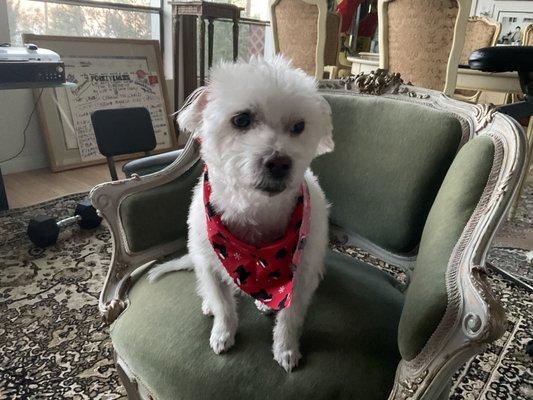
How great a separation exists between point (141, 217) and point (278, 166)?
542 mm

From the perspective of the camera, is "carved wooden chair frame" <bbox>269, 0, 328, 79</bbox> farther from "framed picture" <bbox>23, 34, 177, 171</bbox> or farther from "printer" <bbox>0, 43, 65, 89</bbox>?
"printer" <bbox>0, 43, 65, 89</bbox>

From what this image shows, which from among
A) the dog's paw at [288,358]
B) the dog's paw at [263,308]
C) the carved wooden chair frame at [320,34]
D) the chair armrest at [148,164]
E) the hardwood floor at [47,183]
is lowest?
the hardwood floor at [47,183]

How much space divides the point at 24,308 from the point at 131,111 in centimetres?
107

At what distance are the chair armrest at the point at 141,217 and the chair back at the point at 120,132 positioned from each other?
862 millimetres

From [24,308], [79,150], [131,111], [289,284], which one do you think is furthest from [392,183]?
[79,150]

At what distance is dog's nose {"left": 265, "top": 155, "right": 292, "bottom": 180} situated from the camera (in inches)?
37.2

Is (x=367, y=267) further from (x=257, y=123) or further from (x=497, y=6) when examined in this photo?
(x=497, y=6)

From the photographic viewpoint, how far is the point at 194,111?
1.12 m

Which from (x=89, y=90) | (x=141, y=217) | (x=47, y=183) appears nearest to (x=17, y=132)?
(x=47, y=183)

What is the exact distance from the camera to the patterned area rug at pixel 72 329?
153cm

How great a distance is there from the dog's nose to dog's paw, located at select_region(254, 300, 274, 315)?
40cm

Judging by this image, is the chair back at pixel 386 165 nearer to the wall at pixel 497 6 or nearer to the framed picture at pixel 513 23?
the framed picture at pixel 513 23

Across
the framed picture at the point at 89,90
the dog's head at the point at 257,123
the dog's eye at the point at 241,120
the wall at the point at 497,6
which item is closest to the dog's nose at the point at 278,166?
the dog's head at the point at 257,123

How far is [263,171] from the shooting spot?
954 millimetres
